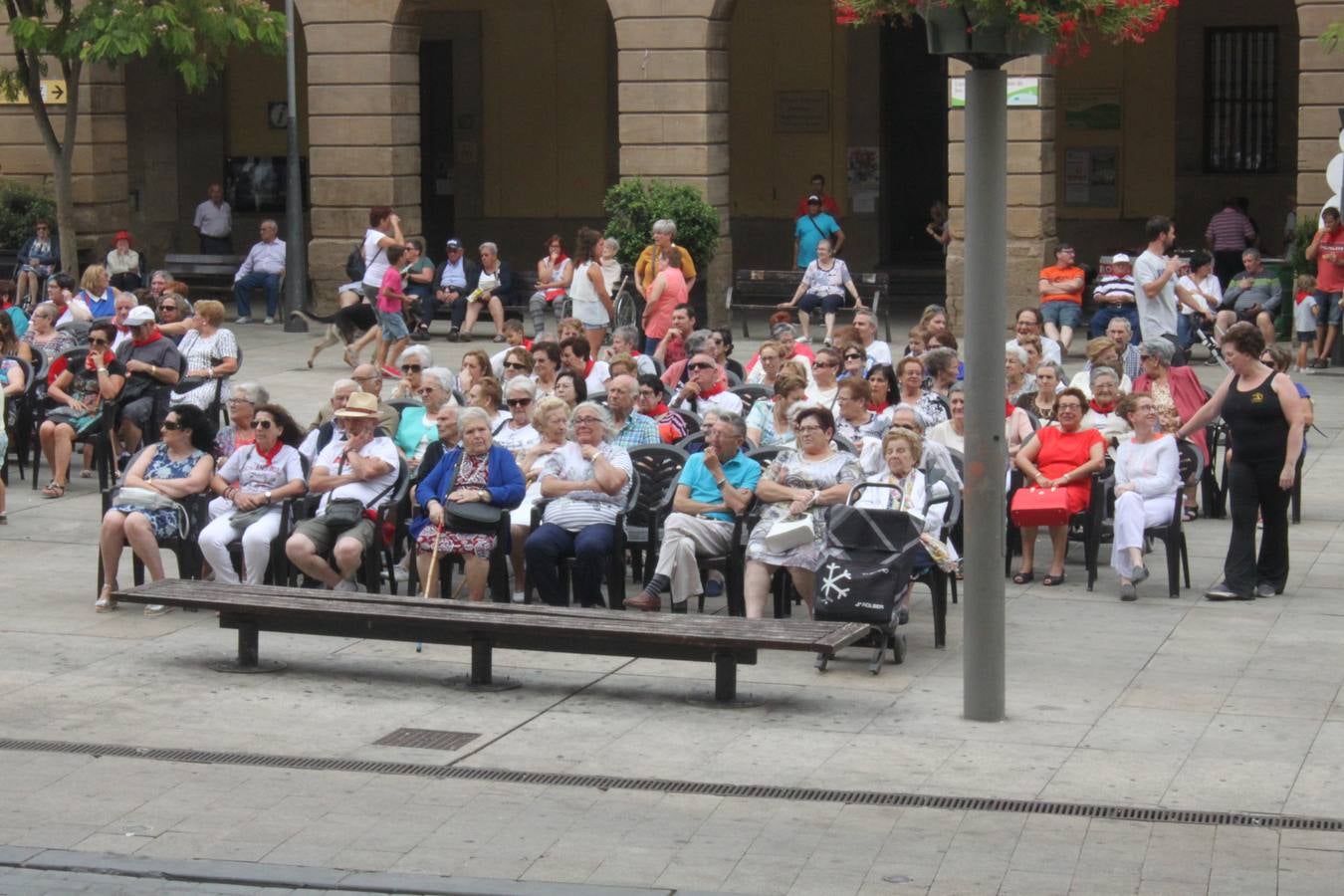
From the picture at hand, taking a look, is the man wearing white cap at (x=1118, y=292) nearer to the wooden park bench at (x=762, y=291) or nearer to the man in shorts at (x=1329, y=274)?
the man in shorts at (x=1329, y=274)

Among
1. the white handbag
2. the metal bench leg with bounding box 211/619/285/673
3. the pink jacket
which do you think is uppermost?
the pink jacket

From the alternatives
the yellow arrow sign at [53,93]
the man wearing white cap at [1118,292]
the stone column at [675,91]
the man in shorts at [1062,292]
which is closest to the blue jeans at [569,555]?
the man wearing white cap at [1118,292]

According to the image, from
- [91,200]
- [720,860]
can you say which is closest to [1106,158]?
[91,200]

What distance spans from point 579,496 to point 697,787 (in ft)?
11.5

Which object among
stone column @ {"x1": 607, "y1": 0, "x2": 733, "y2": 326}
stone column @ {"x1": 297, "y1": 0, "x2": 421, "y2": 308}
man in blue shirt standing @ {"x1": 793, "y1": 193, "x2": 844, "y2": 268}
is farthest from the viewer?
stone column @ {"x1": 297, "y1": 0, "x2": 421, "y2": 308}

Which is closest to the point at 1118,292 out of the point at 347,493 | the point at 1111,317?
the point at 1111,317

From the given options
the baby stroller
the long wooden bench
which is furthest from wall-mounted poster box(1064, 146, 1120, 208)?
the long wooden bench

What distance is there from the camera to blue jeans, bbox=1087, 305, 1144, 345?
→ 20953 mm

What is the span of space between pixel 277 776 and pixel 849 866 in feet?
8.45

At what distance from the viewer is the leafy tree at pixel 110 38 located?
2436 cm

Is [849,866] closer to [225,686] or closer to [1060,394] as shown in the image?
[225,686]

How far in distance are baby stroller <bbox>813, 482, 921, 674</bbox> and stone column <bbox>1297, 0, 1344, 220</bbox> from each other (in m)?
14.3

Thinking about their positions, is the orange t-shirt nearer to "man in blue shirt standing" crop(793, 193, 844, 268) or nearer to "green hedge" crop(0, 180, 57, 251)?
"man in blue shirt standing" crop(793, 193, 844, 268)

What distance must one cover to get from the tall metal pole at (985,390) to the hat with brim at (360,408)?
4.03 meters
